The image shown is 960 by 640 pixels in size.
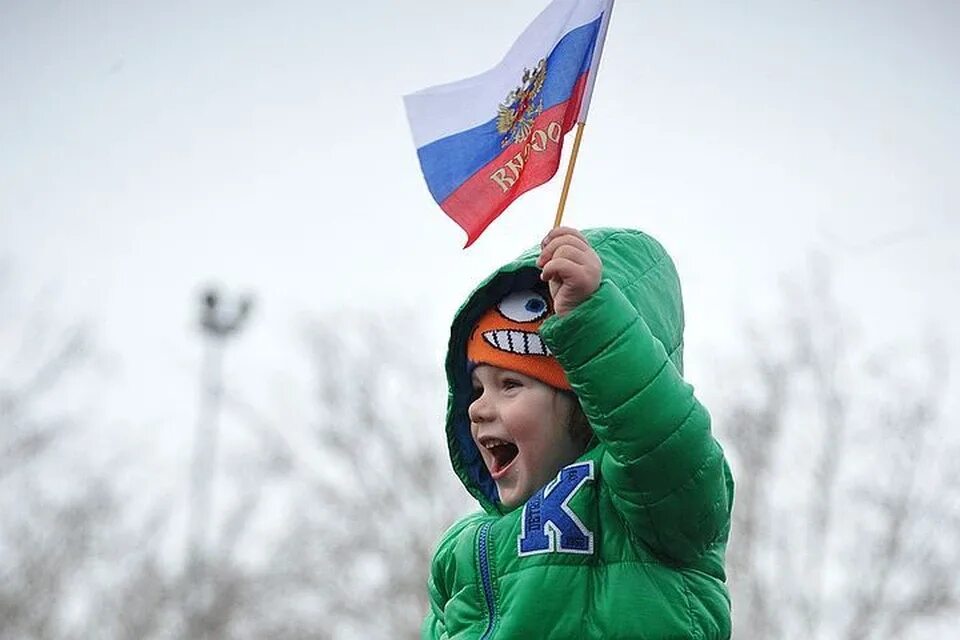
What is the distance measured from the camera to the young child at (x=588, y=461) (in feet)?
9.87

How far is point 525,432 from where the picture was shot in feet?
11.0

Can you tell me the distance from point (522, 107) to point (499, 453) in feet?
2.84

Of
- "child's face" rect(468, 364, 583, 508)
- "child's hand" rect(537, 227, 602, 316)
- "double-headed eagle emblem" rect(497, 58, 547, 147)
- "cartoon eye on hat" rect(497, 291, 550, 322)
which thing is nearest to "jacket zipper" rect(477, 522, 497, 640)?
"child's face" rect(468, 364, 583, 508)

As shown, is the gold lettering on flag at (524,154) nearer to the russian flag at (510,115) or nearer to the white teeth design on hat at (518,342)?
the russian flag at (510,115)

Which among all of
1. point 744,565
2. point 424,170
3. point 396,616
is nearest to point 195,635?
point 396,616

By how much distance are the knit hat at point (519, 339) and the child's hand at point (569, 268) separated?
30cm

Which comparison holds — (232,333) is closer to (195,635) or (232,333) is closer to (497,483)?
(195,635)

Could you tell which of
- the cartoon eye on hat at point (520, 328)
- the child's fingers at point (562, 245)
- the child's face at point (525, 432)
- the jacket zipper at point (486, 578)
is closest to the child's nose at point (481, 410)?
the child's face at point (525, 432)

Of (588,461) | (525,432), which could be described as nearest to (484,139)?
(525,432)

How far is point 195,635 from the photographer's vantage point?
69.5ft

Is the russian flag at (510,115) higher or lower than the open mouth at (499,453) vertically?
higher

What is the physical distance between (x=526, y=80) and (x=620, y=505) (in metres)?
1.16

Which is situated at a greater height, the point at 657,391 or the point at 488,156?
the point at 488,156

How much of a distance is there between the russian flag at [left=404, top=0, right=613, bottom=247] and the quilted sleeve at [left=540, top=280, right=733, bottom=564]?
627mm
